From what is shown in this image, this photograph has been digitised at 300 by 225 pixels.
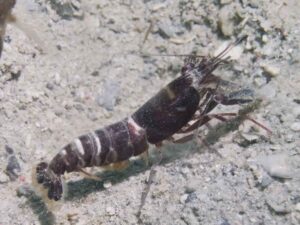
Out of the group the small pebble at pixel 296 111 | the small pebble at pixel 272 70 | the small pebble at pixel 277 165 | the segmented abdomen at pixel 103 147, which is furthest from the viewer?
the small pebble at pixel 272 70

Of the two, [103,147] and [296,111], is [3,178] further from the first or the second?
[296,111]

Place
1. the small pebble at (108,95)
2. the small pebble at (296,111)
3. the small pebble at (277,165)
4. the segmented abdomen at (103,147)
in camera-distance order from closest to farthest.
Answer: the small pebble at (277,165), the small pebble at (296,111), the segmented abdomen at (103,147), the small pebble at (108,95)

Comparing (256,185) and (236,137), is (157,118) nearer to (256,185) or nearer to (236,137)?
(236,137)

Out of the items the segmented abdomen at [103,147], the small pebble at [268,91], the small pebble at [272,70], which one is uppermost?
the small pebble at [272,70]

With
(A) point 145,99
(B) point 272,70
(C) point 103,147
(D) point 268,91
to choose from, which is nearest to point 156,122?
(C) point 103,147

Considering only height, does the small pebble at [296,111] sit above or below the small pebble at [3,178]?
above

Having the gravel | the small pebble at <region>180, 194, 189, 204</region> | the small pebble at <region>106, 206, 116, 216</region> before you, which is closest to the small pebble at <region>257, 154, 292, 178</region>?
the gravel

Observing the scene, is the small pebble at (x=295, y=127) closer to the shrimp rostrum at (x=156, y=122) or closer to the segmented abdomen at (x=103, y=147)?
the shrimp rostrum at (x=156, y=122)

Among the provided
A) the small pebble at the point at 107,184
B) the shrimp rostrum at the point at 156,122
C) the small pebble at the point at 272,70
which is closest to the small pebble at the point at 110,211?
the small pebble at the point at 107,184
